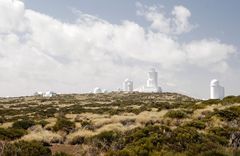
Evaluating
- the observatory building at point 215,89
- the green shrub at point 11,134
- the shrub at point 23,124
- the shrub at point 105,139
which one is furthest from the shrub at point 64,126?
the observatory building at point 215,89

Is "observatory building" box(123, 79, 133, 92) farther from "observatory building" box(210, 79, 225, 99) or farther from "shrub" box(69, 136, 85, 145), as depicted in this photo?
"shrub" box(69, 136, 85, 145)

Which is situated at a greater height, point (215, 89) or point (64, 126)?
point (215, 89)

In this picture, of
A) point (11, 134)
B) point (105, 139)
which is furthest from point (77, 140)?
point (11, 134)

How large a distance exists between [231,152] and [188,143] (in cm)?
203

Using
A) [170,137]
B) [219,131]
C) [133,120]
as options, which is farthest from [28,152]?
[133,120]

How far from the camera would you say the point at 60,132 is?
1850cm

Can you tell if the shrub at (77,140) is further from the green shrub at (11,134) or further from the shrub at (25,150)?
the shrub at (25,150)

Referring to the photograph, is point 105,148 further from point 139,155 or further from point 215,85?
point 215,85

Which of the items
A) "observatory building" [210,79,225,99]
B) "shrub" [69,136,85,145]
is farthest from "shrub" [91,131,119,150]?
"observatory building" [210,79,225,99]

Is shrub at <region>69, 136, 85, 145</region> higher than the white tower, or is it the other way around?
the white tower

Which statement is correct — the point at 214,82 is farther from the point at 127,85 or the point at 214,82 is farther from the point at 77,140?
the point at 77,140

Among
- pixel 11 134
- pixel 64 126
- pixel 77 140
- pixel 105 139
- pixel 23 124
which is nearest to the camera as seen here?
pixel 105 139

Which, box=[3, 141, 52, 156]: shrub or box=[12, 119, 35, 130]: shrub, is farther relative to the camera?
box=[12, 119, 35, 130]: shrub

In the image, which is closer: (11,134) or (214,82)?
(11,134)
